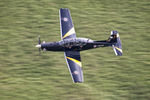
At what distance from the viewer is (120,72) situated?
27.3 metres

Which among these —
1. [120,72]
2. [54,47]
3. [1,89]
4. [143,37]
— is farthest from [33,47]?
[143,37]

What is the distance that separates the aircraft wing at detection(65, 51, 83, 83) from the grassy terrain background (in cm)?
205

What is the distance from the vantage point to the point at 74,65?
81.3 ft

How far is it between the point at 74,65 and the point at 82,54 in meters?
4.23

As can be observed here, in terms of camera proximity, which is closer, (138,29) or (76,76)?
(76,76)

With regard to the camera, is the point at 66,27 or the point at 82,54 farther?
the point at 82,54

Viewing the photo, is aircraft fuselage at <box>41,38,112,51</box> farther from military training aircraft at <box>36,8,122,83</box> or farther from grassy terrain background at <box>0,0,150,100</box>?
grassy terrain background at <box>0,0,150,100</box>

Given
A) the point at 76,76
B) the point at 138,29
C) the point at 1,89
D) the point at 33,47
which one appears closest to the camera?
the point at 76,76

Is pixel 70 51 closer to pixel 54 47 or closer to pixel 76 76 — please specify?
pixel 54 47

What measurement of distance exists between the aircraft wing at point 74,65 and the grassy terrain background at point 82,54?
205 cm

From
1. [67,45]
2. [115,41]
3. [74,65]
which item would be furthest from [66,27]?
[115,41]

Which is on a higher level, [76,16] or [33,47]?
[76,16]

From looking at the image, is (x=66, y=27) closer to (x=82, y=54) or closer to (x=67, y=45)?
(x=67, y=45)

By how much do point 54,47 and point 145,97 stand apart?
991 cm
